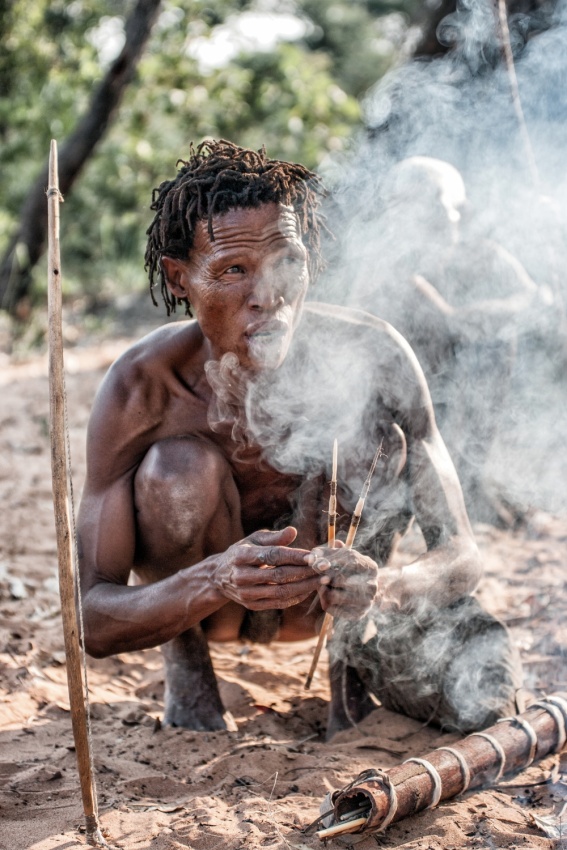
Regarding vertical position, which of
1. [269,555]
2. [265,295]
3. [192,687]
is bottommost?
[192,687]

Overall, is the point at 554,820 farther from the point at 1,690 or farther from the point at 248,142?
the point at 248,142

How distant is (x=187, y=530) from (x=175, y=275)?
0.74 metres

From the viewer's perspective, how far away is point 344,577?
208cm

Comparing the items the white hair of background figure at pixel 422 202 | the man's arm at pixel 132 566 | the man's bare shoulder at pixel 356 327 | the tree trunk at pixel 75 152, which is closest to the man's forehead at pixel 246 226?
the man's bare shoulder at pixel 356 327

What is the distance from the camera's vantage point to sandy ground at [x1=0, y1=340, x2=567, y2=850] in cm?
205

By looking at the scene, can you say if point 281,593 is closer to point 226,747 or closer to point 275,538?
point 275,538

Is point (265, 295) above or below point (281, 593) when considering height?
above

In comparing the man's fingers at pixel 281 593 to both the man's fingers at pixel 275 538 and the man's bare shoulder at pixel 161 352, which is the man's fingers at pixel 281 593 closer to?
the man's fingers at pixel 275 538

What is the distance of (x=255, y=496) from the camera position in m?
2.73

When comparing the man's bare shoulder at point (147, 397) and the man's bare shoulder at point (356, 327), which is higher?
the man's bare shoulder at point (356, 327)

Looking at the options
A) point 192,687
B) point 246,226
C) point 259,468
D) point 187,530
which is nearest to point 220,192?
point 246,226

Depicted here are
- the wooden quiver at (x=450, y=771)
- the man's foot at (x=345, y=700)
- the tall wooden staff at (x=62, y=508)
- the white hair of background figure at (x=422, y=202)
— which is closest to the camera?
the tall wooden staff at (x=62, y=508)

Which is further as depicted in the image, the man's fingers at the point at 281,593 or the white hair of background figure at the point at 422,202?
the white hair of background figure at the point at 422,202

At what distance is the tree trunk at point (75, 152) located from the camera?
706 cm
